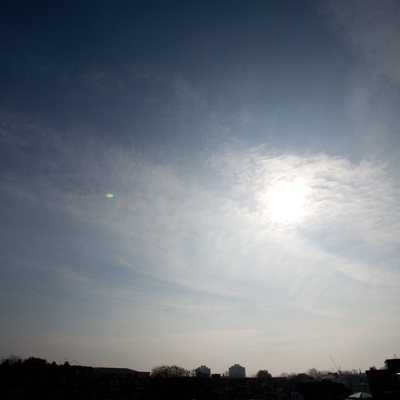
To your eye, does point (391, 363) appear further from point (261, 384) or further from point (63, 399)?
point (63, 399)

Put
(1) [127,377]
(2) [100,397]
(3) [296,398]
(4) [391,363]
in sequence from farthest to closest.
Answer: (1) [127,377] → (2) [100,397] → (3) [296,398] → (4) [391,363]

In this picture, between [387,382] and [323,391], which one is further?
[323,391]

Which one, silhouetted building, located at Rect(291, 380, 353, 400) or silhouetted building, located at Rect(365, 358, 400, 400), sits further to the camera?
silhouetted building, located at Rect(291, 380, 353, 400)

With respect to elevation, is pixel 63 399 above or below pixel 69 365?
below

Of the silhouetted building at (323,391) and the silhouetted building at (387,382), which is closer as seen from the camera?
the silhouetted building at (387,382)

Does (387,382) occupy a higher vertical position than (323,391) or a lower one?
higher

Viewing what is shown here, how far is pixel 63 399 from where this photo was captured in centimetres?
7088

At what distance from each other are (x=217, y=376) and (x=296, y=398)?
42.1m

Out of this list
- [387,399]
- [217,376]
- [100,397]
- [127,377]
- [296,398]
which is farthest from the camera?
[217,376]

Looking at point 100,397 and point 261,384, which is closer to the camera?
point 100,397

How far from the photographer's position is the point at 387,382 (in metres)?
53.8

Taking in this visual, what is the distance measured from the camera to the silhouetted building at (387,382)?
2015 inches

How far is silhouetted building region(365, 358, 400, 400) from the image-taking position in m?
51.2

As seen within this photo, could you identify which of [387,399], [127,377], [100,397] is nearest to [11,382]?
[100,397]
